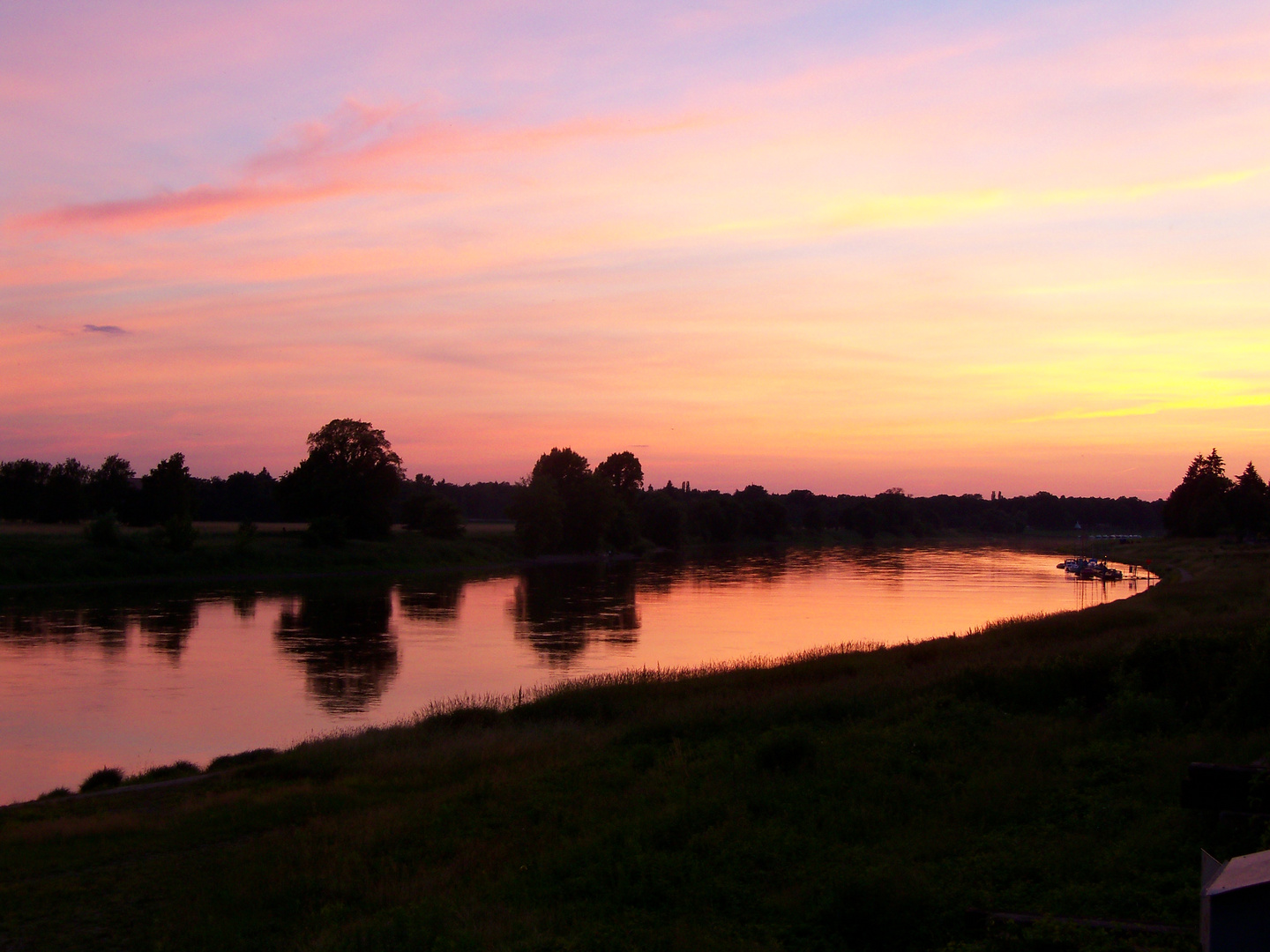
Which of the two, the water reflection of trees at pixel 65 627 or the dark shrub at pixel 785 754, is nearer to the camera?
the dark shrub at pixel 785 754

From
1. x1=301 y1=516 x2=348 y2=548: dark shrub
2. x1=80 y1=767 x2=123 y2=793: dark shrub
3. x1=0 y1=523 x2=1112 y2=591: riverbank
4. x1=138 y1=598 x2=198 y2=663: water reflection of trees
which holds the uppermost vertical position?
x1=301 y1=516 x2=348 y2=548: dark shrub

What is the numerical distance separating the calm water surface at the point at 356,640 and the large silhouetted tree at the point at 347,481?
11.7 m

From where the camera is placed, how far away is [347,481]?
267 ft

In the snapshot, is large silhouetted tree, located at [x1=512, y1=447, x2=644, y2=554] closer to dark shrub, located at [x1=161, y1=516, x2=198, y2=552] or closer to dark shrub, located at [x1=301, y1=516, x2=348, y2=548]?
dark shrub, located at [x1=301, y1=516, x2=348, y2=548]

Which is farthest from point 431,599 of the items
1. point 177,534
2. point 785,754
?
point 785,754

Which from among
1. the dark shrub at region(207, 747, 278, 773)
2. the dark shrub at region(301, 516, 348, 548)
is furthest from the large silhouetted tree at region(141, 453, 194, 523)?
the dark shrub at region(207, 747, 278, 773)

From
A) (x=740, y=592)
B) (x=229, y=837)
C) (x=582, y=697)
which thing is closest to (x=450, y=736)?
(x=582, y=697)

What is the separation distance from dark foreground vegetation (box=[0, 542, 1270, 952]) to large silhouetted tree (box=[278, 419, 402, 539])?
6575 centimetres

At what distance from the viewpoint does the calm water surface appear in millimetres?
23797

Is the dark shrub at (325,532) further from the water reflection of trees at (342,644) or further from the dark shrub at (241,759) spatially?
the dark shrub at (241,759)

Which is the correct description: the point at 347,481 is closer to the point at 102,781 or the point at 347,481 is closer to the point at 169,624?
the point at 169,624

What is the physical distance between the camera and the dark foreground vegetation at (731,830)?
6.51m

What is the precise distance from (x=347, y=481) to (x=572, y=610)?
38.0 m

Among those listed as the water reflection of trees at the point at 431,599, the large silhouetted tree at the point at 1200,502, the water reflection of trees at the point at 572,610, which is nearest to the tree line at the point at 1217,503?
the large silhouetted tree at the point at 1200,502
